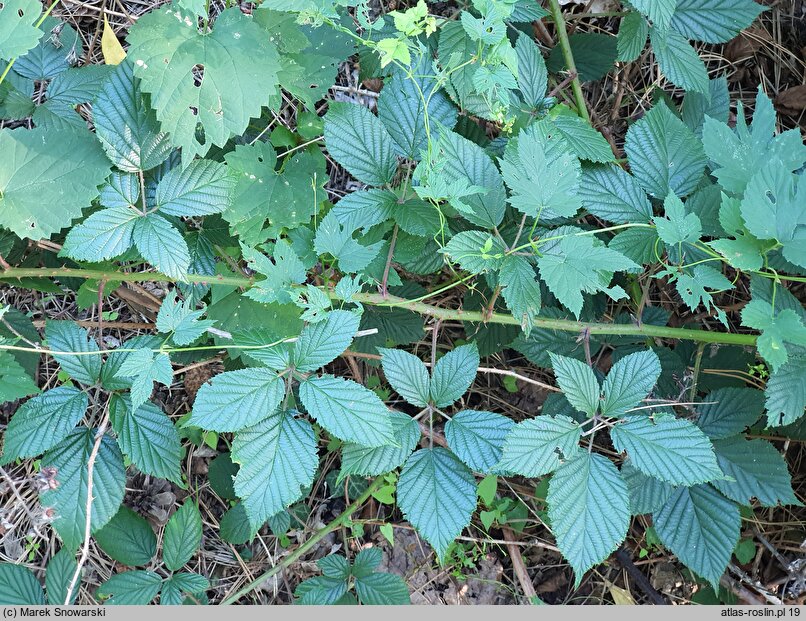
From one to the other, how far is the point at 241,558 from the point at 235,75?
4.66ft

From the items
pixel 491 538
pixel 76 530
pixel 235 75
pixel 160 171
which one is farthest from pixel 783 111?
pixel 76 530

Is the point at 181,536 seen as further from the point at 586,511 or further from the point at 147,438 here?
the point at 586,511

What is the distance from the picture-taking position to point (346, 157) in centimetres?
139

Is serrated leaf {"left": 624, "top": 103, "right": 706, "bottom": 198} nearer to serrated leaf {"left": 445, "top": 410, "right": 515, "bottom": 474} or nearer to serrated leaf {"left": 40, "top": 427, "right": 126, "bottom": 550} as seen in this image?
serrated leaf {"left": 445, "top": 410, "right": 515, "bottom": 474}

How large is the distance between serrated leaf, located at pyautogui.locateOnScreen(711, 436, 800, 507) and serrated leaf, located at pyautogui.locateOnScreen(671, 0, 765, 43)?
1004 mm

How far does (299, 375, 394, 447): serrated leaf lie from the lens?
1178mm

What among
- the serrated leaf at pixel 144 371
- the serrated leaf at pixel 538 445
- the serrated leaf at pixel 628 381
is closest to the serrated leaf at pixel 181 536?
the serrated leaf at pixel 144 371

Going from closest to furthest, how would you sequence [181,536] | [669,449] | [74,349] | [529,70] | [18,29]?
1. [18,29]
2. [669,449]
3. [74,349]
4. [529,70]
5. [181,536]

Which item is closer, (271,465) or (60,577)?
(271,465)

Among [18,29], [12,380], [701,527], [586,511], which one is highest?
[18,29]

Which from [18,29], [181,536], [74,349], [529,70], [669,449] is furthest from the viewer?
[181,536]

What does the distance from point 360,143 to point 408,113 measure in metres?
0.13

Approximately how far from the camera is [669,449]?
4.10 ft

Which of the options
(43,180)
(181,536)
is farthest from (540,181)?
(181,536)
